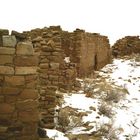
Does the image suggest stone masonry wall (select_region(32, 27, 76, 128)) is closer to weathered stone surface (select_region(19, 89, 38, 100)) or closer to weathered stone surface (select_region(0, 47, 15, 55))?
weathered stone surface (select_region(19, 89, 38, 100))

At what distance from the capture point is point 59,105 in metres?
10.1

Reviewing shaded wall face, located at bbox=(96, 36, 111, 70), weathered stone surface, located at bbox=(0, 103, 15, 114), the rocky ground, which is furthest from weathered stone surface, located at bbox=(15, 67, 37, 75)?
shaded wall face, located at bbox=(96, 36, 111, 70)

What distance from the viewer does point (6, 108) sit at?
20.5 feet

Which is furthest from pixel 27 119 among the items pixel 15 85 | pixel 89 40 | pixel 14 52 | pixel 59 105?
pixel 89 40

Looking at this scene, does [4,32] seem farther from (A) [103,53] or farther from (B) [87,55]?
(A) [103,53]

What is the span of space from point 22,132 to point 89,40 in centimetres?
1029

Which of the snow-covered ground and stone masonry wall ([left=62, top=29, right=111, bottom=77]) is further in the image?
stone masonry wall ([left=62, top=29, right=111, bottom=77])

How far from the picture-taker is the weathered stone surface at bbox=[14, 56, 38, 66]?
6.26 metres

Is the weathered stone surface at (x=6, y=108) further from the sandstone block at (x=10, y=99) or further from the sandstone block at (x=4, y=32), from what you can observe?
the sandstone block at (x=4, y=32)

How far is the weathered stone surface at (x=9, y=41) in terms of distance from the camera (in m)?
6.13

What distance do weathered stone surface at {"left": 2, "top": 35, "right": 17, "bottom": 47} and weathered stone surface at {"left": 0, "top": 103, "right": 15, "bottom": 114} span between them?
0.98 meters

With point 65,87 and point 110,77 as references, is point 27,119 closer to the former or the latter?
point 65,87

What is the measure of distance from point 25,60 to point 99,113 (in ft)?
14.1

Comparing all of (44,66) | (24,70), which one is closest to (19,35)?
(24,70)
